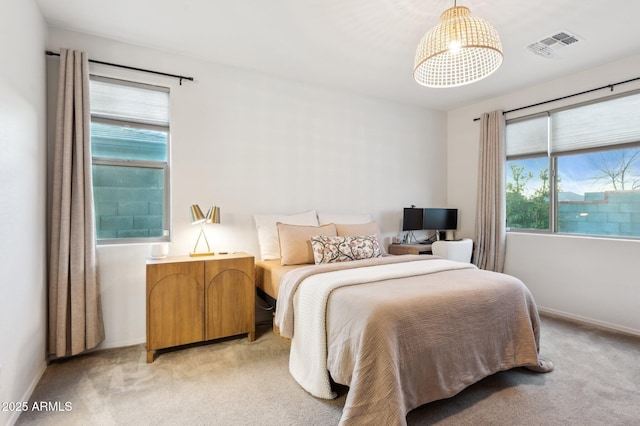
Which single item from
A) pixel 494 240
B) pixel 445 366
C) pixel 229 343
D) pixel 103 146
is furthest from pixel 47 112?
pixel 494 240

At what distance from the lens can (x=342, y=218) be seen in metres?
3.72

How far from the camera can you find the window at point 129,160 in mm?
2797

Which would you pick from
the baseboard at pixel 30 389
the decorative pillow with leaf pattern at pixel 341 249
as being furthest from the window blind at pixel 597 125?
the baseboard at pixel 30 389

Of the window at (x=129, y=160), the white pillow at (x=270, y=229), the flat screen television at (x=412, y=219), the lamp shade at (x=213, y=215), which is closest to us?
the window at (x=129, y=160)

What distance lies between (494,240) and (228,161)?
3.33m

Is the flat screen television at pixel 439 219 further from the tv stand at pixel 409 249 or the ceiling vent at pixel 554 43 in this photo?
the ceiling vent at pixel 554 43

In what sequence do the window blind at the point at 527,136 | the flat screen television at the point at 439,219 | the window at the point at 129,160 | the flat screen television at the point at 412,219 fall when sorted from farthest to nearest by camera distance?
the flat screen television at the point at 439,219, the flat screen television at the point at 412,219, the window blind at the point at 527,136, the window at the point at 129,160

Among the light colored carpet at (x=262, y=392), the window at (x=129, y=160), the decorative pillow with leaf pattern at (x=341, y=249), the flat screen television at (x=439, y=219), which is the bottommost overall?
the light colored carpet at (x=262, y=392)

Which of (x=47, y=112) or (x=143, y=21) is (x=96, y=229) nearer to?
(x=47, y=112)

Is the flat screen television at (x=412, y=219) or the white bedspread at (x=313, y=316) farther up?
the flat screen television at (x=412, y=219)

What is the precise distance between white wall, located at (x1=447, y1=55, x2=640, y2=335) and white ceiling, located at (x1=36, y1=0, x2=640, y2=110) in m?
0.22

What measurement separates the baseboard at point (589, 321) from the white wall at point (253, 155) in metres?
1.99

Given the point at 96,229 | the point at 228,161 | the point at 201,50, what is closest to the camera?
the point at 96,229

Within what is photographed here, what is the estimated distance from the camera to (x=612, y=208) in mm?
3342
